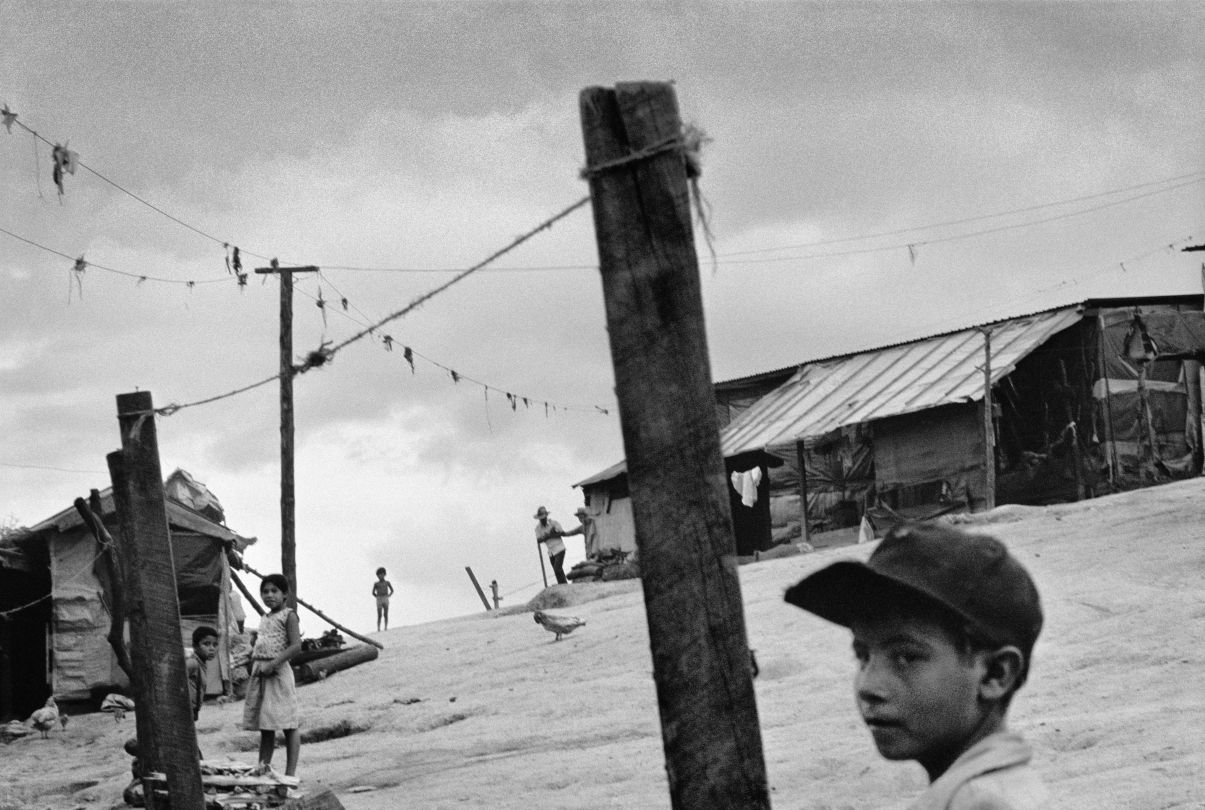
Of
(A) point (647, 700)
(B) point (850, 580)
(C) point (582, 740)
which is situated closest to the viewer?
(B) point (850, 580)

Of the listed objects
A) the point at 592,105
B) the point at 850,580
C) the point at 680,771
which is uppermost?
the point at 592,105

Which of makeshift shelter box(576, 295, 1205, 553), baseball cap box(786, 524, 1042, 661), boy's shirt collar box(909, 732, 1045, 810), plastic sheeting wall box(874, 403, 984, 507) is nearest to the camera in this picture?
boy's shirt collar box(909, 732, 1045, 810)

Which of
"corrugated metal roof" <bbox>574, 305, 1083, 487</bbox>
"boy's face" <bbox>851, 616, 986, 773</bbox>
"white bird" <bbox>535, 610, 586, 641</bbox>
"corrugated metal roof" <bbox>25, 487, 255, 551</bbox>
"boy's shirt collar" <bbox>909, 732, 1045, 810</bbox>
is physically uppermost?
"corrugated metal roof" <bbox>574, 305, 1083, 487</bbox>

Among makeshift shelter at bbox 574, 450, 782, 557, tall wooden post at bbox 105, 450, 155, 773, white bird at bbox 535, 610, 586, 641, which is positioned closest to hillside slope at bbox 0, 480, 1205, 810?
white bird at bbox 535, 610, 586, 641

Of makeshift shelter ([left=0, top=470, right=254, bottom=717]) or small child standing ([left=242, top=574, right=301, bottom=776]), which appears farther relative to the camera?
makeshift shelter ([left=0, top=470, right=254, bottom=717])

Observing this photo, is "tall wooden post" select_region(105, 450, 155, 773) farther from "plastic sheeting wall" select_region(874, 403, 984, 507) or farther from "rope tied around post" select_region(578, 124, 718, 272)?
"plastic sheeting wall" select_region(874, 403, 984, 507)

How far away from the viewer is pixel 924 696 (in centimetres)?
250

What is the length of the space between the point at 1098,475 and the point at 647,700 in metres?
15.1

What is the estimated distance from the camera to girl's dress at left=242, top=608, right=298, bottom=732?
1060cm

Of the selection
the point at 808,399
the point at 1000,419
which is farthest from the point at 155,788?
the point at 808,399

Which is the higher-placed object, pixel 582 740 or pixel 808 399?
pixel 808 399

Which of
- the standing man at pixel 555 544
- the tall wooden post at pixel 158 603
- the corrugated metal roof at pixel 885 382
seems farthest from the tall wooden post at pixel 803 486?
the tall wooden post at pixel 158 603

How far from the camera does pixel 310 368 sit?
27.7 ft

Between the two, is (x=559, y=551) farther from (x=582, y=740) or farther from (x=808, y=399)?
(x=582, y=740)
